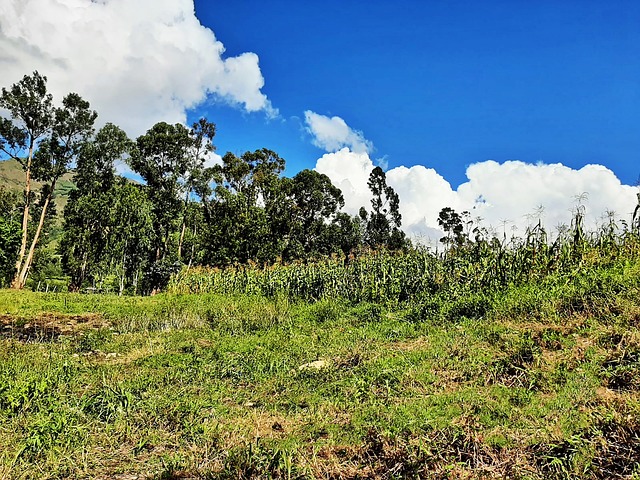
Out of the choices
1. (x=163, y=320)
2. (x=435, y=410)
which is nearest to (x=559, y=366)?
(x=435, y=410)

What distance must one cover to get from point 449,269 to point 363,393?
247 inches

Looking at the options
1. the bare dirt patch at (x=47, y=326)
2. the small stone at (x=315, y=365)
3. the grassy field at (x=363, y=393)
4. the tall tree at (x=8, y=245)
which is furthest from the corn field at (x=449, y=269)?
the tall tree at (x=8, y=245)

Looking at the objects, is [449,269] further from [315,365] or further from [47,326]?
[47,326]

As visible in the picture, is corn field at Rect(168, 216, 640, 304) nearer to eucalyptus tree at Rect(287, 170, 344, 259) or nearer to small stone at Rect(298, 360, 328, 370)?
small stone at Rect(298, 360, 328, 370)

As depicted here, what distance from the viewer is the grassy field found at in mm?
3344

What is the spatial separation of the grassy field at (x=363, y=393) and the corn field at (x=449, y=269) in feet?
0.99

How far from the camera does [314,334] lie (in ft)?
28.0

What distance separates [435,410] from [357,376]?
5.12 feet

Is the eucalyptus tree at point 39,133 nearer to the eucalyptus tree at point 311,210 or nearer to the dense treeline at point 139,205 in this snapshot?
the dense treeline at point 139,205

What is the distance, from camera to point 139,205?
2708 cm

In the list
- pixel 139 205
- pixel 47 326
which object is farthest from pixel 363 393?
pixel 139 205

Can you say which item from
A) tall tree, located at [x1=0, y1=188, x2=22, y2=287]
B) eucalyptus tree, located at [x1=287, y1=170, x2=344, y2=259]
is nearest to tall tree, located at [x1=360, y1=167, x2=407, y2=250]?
eucalyptus tree, located at [x1=287, y1=170, x2=344, y2=259]

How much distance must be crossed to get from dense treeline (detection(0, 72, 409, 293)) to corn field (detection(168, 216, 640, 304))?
30.9 ft

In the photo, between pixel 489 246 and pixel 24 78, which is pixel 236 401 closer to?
pixel 489 246
